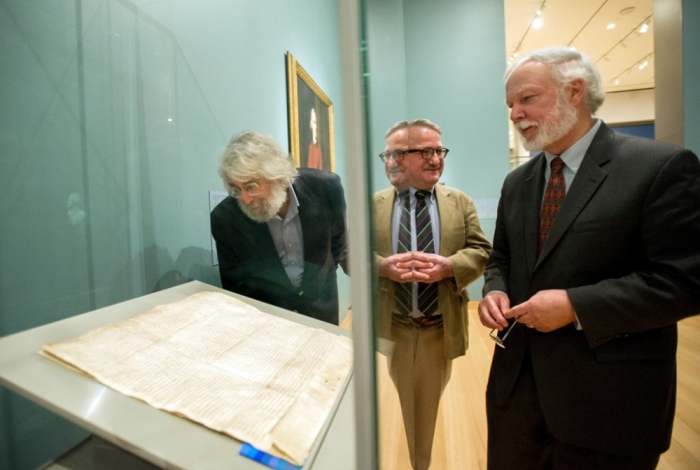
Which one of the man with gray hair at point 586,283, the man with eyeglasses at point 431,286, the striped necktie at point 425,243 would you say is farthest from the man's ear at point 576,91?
the striped necktie at point 425,243

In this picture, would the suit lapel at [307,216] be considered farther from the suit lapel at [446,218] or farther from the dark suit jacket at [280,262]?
the suit lapel at [446,218]

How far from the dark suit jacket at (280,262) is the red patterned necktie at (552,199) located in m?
0.61

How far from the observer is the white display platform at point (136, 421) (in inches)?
16.6

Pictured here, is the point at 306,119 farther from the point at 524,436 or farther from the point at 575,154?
the point at 524,436

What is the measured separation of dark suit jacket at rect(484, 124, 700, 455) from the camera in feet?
2.58

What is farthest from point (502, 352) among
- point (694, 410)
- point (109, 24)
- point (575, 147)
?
point (694, 410)

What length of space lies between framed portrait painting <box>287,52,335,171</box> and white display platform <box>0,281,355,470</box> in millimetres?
764

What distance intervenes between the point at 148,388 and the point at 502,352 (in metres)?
0.96

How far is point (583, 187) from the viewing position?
2.90 feet

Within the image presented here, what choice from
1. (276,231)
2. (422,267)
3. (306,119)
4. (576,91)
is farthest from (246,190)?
(576,91)

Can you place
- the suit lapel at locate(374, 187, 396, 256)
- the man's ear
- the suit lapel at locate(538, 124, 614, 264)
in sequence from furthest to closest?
1. the man's ear
2. the suit lapel at locate(538, 124, 614, 264)
3. the suit lapel at locate(374, 187, 396, 256)

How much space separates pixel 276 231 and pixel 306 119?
0.46m

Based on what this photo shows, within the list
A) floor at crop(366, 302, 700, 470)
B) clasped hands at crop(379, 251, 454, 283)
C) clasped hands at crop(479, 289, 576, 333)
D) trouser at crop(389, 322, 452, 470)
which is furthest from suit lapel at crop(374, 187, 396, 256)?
floor at crop(366, 302, 700, 470)

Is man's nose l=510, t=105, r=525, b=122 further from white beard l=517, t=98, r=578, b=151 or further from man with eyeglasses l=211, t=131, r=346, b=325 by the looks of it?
man with eyeglasses l=211, t=131, r=346, b=325
